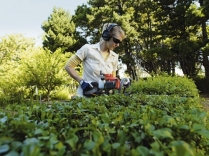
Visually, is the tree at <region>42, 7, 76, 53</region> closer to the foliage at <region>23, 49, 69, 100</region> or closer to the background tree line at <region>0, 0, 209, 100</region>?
the background tree line at <region>0, 0, 209, 100</region>

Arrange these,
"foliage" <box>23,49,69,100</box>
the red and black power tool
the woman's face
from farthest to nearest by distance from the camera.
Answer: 1. "foliage" <box>23,49,69,100</box>
2. the woman's face
3. the red and black power tool

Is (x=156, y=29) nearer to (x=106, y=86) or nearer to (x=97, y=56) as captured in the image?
(x=97, y=56)

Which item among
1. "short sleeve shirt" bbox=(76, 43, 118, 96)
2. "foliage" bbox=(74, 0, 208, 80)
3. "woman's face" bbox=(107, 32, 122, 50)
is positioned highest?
"foliage" bbox=(74, 0, 208, 80)

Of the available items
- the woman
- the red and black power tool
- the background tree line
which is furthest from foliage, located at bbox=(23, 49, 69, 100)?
the red and black power tool

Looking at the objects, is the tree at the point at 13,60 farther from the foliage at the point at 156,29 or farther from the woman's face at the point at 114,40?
the woman's face at the point at 114,40

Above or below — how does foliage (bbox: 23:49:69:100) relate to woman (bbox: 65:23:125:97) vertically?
above

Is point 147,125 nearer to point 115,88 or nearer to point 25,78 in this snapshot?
point 115,88

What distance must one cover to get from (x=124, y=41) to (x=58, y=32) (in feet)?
24.9

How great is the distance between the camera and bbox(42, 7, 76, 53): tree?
26109 millimetres

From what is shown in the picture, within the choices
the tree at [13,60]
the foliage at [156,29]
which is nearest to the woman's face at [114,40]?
the tree at [13,60]

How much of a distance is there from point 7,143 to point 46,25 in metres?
28.4

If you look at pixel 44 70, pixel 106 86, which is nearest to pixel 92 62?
pixel 106 86

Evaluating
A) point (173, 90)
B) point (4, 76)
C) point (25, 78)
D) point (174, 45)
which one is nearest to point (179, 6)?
point (174, 45)

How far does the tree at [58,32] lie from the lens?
2611 cm
